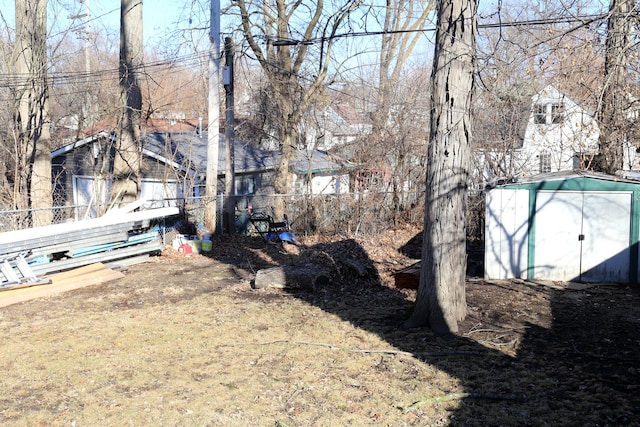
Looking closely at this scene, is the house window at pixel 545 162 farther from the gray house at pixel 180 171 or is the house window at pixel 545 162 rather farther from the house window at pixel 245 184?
the house window at pixel 245 184

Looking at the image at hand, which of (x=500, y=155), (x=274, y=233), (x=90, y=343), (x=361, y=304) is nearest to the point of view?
(x=90, y=343)

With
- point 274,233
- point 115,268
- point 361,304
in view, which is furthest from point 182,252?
point 361,304

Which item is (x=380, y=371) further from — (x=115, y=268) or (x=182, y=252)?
(x=182, y=252)

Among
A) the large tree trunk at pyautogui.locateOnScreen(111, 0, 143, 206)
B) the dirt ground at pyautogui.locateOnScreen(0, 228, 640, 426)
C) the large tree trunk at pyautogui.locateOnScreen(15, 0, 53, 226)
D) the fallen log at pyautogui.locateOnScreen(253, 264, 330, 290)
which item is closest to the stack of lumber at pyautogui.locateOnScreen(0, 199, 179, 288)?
the dirt ground at pyautogui.locateOnScreen(0, 228, 640, 426)

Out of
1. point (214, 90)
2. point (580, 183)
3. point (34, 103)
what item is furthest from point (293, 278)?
point (34, 103)

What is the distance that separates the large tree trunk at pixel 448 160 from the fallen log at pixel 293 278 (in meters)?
3.14

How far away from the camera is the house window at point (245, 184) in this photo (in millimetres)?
23828

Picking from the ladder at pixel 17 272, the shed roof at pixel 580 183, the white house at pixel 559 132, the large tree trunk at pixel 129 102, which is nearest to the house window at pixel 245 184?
the large tree trunk at pixel 129 102

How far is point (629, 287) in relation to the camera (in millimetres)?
11258

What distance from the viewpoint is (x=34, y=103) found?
48.5 ft

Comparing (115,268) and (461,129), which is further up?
(461,129)

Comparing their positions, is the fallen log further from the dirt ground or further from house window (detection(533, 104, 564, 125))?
house window (detection(533, 104, 564, 125))

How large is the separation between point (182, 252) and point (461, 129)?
8963 mm

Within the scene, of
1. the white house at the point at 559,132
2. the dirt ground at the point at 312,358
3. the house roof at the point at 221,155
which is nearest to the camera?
the dirt ground at the point at 312,358
